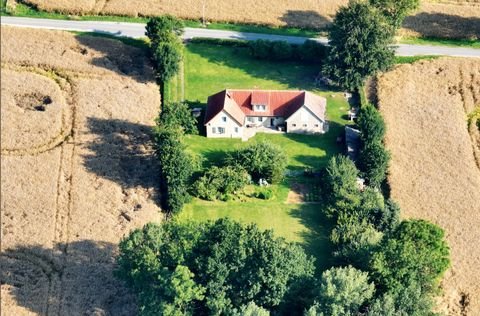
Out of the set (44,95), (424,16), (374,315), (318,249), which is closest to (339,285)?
(374,315)

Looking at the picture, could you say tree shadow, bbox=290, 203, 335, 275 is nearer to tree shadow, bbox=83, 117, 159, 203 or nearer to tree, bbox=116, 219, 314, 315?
tree, bbox=116, 219, 314, 315

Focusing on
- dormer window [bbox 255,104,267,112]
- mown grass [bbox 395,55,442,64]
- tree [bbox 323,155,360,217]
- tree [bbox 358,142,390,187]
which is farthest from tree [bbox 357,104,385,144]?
mown grass [bbox 395,55,442,64]

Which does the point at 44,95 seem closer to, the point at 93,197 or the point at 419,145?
the point at 93,197

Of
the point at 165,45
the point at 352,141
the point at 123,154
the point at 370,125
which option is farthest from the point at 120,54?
the point at 370,125

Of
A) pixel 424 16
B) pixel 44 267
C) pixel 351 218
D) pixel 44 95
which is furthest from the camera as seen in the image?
pixel 424 16

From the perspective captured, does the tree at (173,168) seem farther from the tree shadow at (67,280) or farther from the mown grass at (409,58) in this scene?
the mown grass at (409,58)

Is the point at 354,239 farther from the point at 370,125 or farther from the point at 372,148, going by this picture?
the point at 370,125

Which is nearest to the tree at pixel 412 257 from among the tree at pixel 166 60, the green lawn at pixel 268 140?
the green lawn at pixel 268 140
